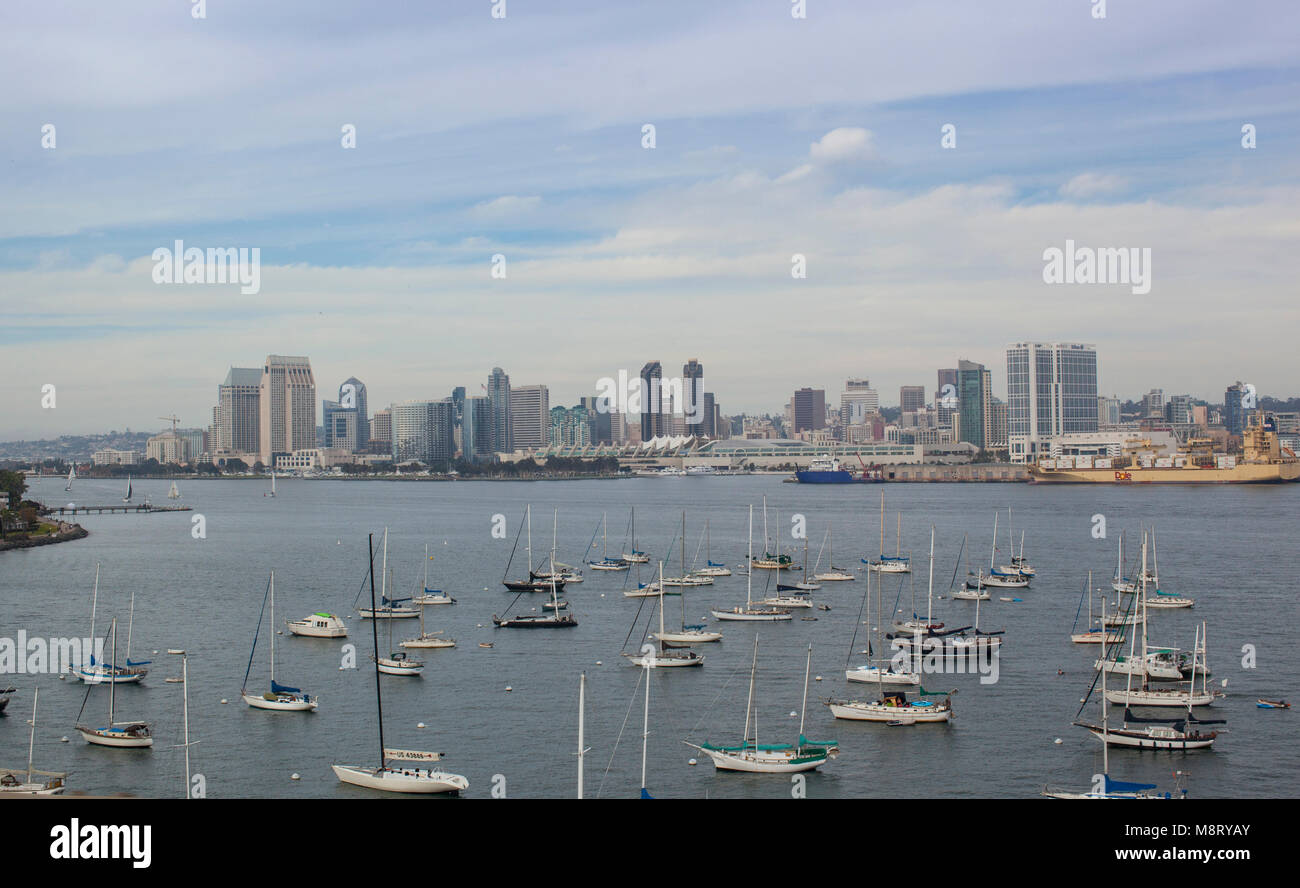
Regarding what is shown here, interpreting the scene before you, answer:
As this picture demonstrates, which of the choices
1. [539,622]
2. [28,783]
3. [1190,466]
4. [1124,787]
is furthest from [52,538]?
[1190,466]

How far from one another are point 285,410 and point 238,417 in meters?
5.60

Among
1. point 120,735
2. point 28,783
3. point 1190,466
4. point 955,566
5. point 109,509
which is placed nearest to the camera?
point 28,783

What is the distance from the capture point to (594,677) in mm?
12211

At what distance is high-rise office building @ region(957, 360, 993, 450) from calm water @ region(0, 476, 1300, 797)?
6298 centimetres

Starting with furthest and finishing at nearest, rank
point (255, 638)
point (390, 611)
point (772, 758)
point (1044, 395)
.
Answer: point (1044, 395) < point (390, 611) < point (255, 638) < point (772, 758)

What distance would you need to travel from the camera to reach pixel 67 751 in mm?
9477

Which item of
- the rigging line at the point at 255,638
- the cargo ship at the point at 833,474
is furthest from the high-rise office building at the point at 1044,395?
the rigging line at the point at 255,638

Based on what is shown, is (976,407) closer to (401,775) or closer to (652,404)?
(652,404)

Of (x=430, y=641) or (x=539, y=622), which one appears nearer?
(x=430, y=641)

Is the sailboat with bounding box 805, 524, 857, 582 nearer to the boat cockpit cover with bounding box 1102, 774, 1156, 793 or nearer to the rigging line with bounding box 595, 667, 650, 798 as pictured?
the rigging line with bounding box 595, 667, 650, 798

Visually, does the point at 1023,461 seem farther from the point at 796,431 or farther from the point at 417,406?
the point at 417,406

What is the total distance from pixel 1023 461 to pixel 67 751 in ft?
231
